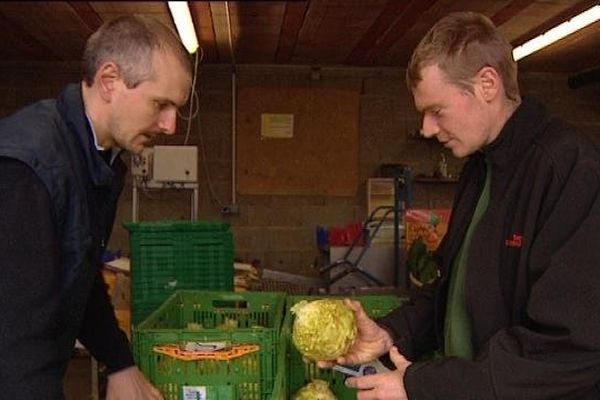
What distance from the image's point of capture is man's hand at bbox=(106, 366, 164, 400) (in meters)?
1.78

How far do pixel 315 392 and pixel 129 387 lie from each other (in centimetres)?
55

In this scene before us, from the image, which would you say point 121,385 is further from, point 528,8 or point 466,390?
point 528,8

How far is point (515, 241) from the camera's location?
1365 millimetres

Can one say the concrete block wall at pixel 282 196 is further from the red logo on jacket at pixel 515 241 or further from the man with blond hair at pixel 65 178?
the red logo on jacket at pixel 515 241

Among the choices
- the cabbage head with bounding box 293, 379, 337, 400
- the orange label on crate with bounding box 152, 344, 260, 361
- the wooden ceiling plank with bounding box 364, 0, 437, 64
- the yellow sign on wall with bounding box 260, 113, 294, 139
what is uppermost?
the wooden ceiling plank with bounding box 364, 0, 437, 64

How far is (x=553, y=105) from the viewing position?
21.8 feet

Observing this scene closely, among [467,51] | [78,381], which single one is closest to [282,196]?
[78,381]

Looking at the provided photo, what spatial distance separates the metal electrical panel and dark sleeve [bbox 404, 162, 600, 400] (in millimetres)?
4509

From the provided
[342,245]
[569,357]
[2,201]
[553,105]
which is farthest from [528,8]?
[2,201]

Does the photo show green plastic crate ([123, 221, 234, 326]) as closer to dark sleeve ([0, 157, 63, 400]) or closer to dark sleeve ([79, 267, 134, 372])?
dark sleeve ([79, 267, 134, 372])

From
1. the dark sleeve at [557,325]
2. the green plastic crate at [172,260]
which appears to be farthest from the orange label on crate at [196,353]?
the green plastic crate at [172,260]

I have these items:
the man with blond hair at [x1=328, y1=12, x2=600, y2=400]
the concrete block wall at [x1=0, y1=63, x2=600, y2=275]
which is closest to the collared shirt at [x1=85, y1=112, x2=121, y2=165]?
the man with blond hair at [x1=328, y1=12, x2=600, y2=400]

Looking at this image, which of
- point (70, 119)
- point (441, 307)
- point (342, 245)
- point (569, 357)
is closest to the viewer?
point (569, 357)

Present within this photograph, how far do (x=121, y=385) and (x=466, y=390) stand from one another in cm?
98
